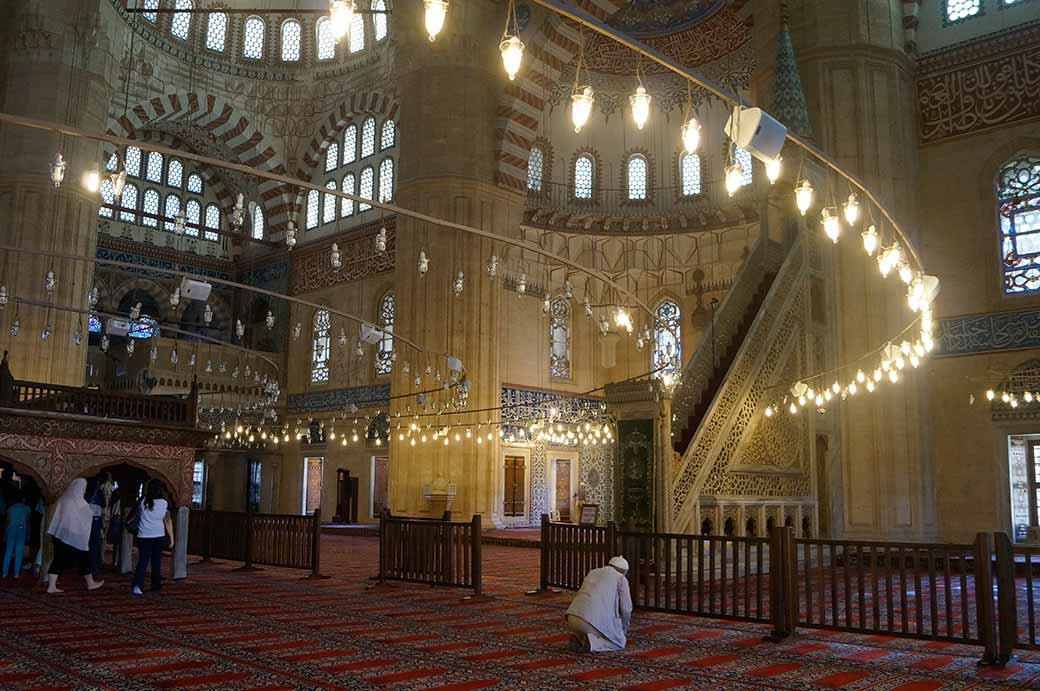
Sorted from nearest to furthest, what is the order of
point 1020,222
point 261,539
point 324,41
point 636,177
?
1. point 261,539
2. point 1020,222
3. point 636,177
4. point 324,41

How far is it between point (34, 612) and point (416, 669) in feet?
10.4

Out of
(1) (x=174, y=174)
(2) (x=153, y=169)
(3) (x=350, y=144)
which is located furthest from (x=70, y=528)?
(1) (x=174, y=174)

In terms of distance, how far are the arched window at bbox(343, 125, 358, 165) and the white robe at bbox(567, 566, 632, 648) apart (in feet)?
55.1

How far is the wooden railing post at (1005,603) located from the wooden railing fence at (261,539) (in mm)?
5687

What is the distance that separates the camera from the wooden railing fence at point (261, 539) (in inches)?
341

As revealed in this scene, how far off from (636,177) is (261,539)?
42.7 ft

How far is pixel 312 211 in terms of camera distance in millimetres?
21375

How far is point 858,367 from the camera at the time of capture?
33.9 ft

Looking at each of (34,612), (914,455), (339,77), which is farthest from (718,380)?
(339,77)

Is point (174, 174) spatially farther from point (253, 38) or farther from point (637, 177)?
point (637, 177)

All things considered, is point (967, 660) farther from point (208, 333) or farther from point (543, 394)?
point (208, 333)

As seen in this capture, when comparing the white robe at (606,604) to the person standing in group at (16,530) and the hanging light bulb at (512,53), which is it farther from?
the person standing in group at (16,530)

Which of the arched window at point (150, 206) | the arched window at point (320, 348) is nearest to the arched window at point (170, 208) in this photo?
the arched window at point (150, 206)

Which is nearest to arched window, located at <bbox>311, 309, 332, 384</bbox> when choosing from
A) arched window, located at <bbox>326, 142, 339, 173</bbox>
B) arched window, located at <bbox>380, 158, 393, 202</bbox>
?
arched window, located at <bbox>380, 158, 393, 202</bbox>
